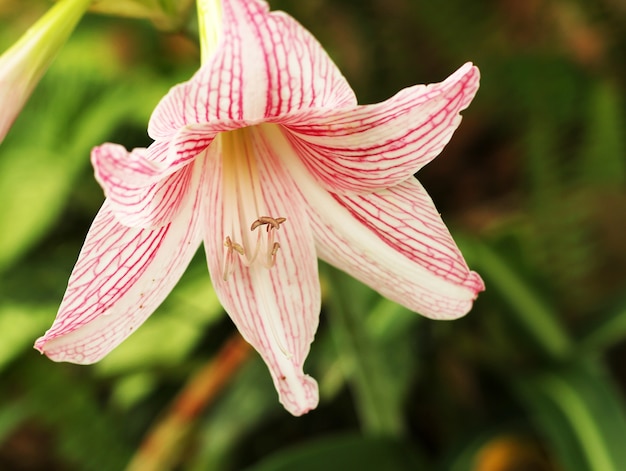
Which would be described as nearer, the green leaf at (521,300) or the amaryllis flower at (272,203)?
the amaryllis flower at (272,203)

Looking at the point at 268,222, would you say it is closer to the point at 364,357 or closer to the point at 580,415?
the point at 364,357

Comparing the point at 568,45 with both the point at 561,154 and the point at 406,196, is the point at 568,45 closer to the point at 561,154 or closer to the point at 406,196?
the point at 561,154

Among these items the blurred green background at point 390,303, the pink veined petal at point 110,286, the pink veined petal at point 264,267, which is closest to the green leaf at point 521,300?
the blurred green background at point 390,303

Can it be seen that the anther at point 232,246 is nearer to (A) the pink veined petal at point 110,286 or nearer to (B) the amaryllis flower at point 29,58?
(A) the pink veined petal at point 110,286

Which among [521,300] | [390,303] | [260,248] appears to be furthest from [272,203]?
[521,300]

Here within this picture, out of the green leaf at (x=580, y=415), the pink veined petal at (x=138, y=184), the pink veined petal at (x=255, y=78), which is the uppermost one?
the pink veined petal at (x=255, y=78)

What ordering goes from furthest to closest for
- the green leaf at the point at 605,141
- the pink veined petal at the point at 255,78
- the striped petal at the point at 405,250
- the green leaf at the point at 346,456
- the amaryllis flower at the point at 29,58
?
the green leaf at the point at 605,141, the green leaf at the point at 346,456, the striped petal at the point at 405,250, the amaryllis flower at the point at 29,58, the pink veined petal at the point at 255,78

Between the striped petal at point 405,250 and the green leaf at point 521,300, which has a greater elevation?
the striped petal at point 405,250

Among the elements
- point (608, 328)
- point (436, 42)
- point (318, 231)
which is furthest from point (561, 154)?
point (318, 231)
